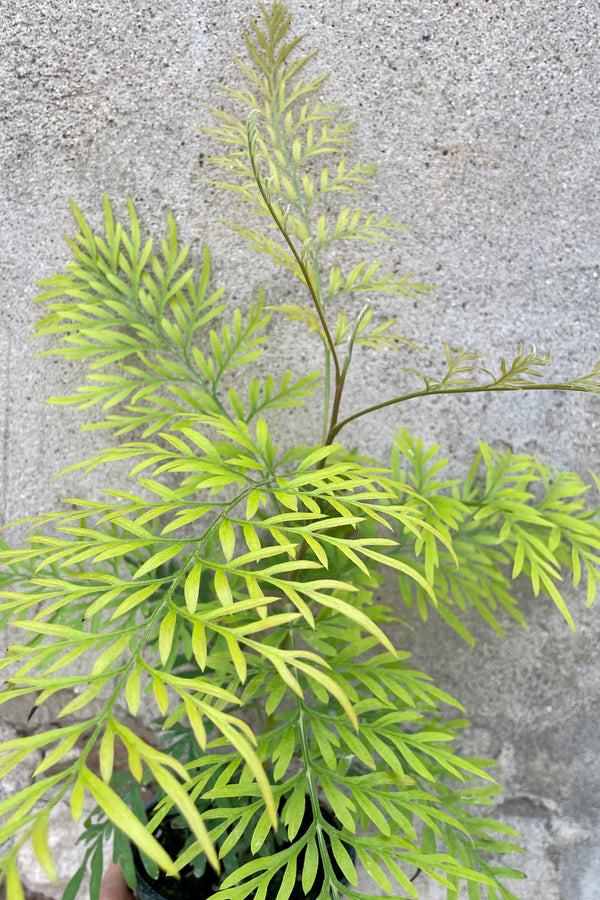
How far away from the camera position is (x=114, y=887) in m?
0.94

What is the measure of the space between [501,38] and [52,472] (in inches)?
40.7

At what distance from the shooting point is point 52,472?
102cm

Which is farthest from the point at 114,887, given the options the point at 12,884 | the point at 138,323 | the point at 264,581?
the point at 138,323

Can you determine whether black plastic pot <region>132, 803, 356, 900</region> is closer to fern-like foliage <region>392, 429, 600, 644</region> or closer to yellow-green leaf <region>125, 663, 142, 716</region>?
fern-like foliage <region>392, 429, 600, 644</region>

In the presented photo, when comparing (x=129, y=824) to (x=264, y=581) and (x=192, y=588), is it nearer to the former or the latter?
(x=192, y=588)

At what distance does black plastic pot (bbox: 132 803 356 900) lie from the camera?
2.72 ft

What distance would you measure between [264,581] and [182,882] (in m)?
0.57

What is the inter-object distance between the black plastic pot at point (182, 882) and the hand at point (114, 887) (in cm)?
10

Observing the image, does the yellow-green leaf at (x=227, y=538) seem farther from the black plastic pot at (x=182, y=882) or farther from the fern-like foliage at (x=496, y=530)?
the black plastic pot at (x=182, y=882)

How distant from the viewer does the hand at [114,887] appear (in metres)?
0.93

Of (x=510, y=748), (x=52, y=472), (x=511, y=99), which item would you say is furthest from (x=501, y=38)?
(x=510, y=748)

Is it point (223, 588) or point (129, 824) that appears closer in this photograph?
point (129, 824)

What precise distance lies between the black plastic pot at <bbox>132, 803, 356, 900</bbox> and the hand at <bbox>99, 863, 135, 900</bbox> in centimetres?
10

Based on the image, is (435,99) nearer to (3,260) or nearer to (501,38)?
(501,38)
